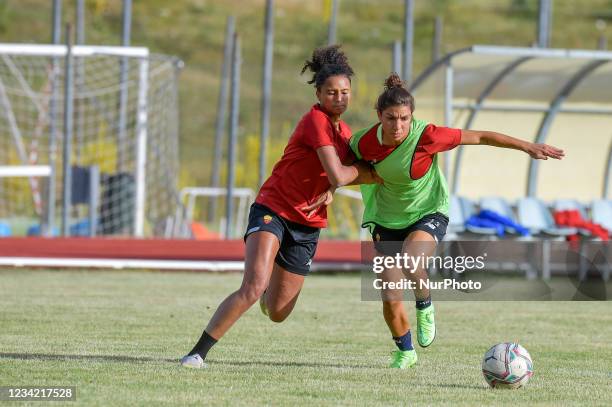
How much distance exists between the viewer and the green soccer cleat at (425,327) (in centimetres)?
848

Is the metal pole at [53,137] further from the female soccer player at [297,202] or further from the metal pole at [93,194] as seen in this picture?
the female soccer player at [297,202]

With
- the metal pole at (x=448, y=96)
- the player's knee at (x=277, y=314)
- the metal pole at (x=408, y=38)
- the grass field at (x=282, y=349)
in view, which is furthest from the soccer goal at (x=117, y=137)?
the player's knee at (x=277, y=314)

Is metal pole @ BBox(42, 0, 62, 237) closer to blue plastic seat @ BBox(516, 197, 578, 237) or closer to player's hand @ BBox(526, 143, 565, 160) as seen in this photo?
blue plastic seat @ BBox(516, 197, 578, 237)

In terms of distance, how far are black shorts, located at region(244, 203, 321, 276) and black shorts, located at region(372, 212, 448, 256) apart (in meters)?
0.52

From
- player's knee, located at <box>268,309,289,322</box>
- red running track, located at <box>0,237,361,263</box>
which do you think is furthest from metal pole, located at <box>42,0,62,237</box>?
player's knee, located at <box>268,309,289,322</box>

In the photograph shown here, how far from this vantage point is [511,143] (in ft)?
26.1

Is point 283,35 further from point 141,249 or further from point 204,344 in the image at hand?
point 204,344

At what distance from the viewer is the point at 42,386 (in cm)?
702

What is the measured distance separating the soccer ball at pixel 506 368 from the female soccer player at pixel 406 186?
38.5 inches

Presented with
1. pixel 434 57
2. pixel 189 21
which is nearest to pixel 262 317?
pixel 434 57

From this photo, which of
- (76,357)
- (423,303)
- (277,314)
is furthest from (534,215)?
(76,357)

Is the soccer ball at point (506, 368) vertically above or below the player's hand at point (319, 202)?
below

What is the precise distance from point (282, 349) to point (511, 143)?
255 cm

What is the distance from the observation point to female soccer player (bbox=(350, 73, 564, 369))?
8008 millimetres
